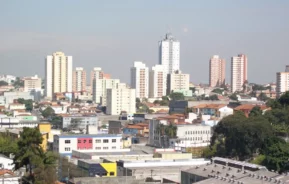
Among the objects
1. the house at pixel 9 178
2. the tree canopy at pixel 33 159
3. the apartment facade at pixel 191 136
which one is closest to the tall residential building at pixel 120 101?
the apartment facade at pixel 191 136

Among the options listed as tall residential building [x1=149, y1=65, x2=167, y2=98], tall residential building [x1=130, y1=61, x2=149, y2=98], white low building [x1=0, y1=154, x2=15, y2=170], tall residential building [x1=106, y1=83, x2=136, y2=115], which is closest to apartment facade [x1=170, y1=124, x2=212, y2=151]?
white low building [x1=0, y1=154, x2=15, y2=170]

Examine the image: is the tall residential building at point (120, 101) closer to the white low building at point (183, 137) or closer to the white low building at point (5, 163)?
the white low building at point (183, 137)

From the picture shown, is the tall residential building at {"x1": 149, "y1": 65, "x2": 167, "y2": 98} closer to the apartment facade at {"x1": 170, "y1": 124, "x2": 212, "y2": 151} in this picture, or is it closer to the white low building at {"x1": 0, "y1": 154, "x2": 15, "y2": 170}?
the apartment facade at {"x1": 170, "y1": 124, "x2": 212, "y2": 151}

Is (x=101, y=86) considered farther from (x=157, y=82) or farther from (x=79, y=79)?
(x=79, y=79)

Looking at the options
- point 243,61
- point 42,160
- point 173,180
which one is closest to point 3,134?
point 173,180

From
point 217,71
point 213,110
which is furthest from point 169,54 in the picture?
point 213,110

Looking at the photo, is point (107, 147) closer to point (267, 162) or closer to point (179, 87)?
point (267, 162)
